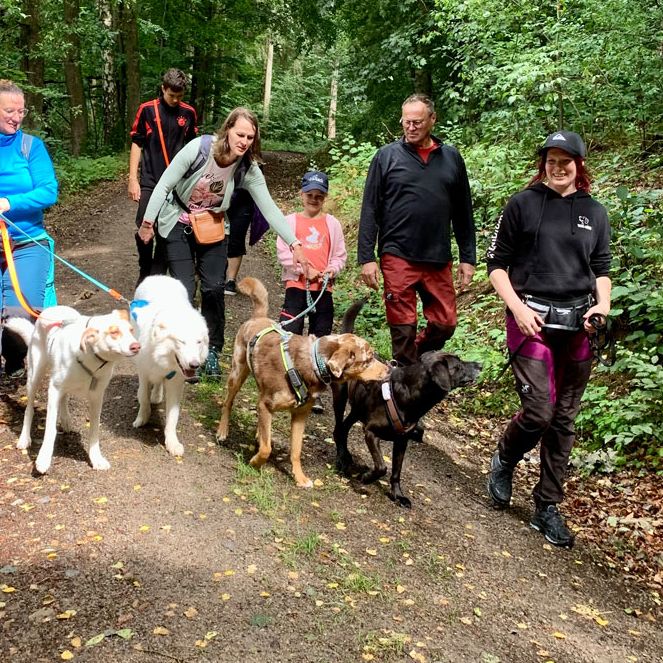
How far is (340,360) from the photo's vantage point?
4.38 m

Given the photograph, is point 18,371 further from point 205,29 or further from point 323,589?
point 205,29

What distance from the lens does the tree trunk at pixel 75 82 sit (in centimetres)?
1828

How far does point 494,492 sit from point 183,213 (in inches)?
138

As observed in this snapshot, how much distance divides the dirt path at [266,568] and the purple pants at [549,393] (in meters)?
0.61

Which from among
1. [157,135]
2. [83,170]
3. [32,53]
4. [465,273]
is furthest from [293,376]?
[83,170]

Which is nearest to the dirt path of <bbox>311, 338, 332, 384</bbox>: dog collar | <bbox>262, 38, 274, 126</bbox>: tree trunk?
<bbox>311, 338, 332, 384</bbox>: dog collar

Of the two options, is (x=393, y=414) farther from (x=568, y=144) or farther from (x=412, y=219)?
(x=568, y=144)

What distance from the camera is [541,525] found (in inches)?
195

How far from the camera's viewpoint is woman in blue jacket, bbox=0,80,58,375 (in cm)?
479

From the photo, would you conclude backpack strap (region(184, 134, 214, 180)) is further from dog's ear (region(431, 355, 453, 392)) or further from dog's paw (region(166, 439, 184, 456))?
dog's ear (region(431, 355, 453, 392))

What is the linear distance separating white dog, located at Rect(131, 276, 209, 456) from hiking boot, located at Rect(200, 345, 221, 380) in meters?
1.10

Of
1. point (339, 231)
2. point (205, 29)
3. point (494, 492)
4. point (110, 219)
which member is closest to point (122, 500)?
point (494, 492)

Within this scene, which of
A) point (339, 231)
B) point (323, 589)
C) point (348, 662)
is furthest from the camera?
point (339, 231)

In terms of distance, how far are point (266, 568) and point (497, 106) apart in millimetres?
11235
